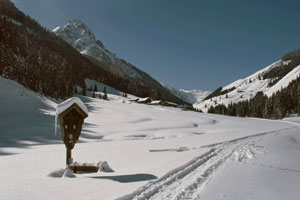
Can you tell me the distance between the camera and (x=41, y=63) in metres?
65.0

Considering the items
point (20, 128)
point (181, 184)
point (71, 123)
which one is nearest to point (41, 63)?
point (20, 128)

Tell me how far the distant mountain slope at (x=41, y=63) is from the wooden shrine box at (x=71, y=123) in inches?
1653

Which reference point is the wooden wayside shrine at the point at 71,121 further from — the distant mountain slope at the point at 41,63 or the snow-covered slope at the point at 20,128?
the distant mountain slope at the point at 41,63

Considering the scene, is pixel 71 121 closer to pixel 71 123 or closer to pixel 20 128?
pixel 71 123

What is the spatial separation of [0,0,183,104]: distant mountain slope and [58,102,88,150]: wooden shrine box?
42.0m

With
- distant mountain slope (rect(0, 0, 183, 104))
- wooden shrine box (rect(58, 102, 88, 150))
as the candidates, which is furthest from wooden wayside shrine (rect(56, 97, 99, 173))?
distant mountain slope (rect(0, 0, 183, 104))

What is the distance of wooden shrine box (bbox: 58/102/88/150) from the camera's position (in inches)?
179

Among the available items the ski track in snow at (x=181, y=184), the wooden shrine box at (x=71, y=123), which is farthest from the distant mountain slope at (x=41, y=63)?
the ski track in snow at (x=181, y=184)

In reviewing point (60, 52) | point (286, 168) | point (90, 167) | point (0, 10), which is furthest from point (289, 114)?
point (0, 10)

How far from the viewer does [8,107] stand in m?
17.0

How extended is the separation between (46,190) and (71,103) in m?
2.09

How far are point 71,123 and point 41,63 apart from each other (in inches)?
2914

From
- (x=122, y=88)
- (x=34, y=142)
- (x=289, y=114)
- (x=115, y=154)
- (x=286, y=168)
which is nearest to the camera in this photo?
(x=286, y=168)

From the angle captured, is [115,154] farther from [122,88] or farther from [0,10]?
[0,10]
